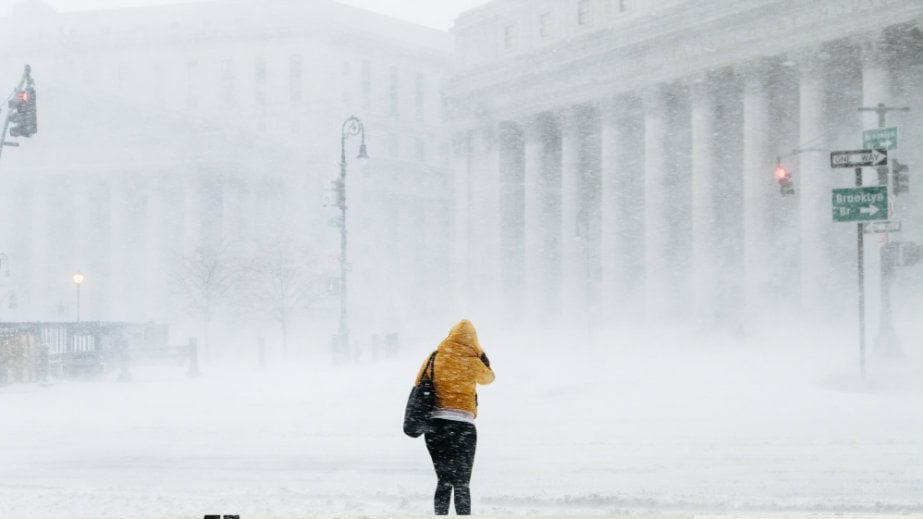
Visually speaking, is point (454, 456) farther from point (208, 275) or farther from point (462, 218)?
point (462, 218)

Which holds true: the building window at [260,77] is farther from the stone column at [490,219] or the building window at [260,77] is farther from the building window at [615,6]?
the building window at [615,6]

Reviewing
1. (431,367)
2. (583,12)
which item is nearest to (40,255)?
(583,12)

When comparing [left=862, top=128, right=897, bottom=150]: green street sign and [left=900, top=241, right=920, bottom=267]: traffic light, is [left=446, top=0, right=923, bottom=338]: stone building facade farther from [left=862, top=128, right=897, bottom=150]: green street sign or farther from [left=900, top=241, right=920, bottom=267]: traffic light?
[left=862, top=128, right=897, bottom=150]: green street sign

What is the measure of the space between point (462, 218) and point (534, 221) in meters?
6.53

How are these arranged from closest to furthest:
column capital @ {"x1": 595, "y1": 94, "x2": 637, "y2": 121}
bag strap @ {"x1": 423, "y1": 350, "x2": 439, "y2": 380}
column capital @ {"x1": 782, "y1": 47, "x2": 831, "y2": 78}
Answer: bag strap @ {"x1": 423, "y1": 350, "x2": 439, "y2": 380}
column capital @ {"x1": 782, "y1": 47, "x2": 831, "y2": 78}
column capital @ {"x1": 595, "y1": 94, "x2": 637, "y2": 121}

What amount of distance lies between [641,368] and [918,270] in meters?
14.7

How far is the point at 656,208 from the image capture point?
54188 millimetres

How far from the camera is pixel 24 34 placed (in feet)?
363

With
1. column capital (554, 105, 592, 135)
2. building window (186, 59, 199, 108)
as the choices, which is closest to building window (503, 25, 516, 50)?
column capital (554, 105, 592, 135)

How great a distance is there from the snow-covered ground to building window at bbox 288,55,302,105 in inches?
2690

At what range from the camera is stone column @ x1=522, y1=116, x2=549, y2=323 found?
63.5 metres

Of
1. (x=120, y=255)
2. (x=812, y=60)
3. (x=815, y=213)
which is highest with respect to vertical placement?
(x=812, y=60)

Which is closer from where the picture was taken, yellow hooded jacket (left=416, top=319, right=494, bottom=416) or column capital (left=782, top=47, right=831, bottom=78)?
yellow hooded jacket (left=416, top=319, right=494, bottom=416)

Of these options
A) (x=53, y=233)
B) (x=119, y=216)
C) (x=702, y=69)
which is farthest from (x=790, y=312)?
(x=53, y=233)
